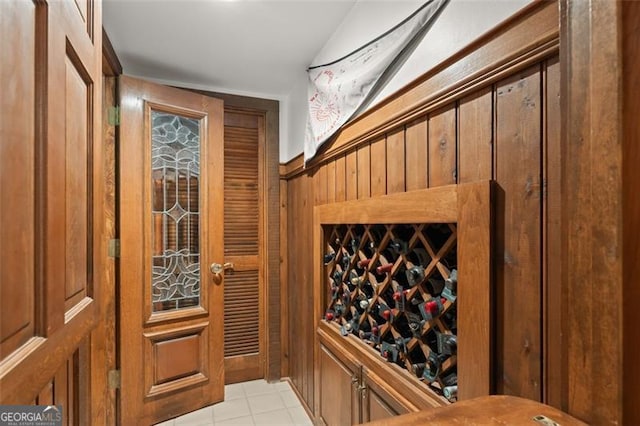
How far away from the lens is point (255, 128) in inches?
113

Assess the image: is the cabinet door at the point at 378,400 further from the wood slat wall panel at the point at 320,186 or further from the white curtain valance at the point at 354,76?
the white curtain valance at the point at 354,76

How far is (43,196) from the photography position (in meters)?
0.63

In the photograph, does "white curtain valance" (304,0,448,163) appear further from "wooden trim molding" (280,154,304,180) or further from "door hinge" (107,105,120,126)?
"door hinge" (107,105,120,126)

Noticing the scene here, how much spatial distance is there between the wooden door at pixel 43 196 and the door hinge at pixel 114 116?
1.36 m

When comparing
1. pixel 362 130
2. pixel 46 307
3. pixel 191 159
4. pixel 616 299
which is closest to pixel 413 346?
pixel 616 299

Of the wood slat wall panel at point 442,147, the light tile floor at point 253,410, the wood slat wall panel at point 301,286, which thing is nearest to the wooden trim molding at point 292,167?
the wood slat wall panel at point 301,286

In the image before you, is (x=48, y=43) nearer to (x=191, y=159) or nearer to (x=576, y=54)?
(x=576, y=54)

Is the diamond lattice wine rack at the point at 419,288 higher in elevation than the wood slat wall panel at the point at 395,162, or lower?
lower

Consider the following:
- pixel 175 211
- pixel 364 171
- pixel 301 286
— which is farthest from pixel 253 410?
pixel 364 171

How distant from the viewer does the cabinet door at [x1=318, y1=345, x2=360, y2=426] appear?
1607 mm

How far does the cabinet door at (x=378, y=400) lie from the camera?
4.13 feet

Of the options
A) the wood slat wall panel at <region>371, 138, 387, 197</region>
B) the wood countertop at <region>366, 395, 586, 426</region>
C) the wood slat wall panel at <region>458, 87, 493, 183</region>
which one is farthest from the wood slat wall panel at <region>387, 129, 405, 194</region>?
the wood countertop at <region>366, 395, 586, 426</region>

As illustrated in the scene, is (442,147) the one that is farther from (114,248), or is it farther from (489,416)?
(114,248)

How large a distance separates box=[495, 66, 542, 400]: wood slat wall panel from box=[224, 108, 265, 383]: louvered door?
86.1 inches
